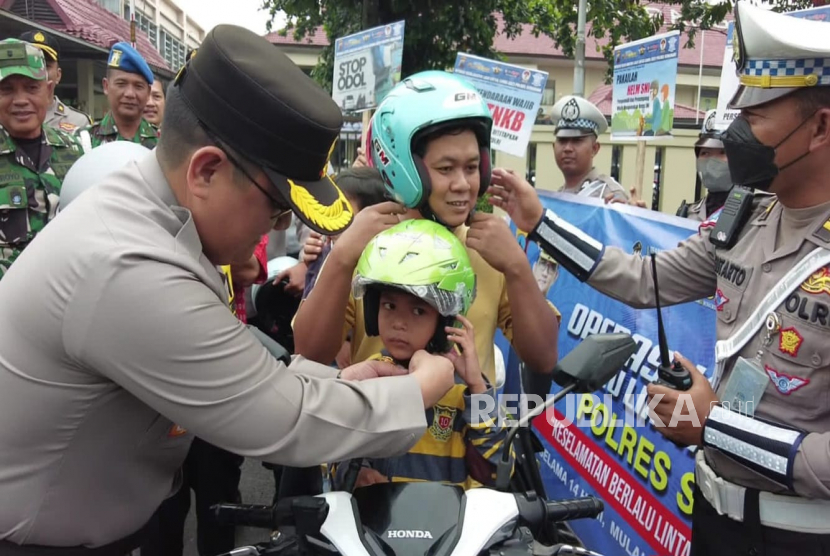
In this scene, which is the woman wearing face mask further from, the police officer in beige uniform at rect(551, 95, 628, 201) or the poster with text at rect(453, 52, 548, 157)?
the poster with text at rect(453, 52, 548, 157)

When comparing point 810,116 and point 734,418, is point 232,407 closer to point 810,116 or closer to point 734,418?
point 734,418

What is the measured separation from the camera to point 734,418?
6.31 ft

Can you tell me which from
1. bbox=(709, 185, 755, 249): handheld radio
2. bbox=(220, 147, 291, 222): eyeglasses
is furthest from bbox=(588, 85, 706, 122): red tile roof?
bbox=(220, 147, 291, 222): eyeglasses

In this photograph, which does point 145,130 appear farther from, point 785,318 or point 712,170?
point 785,318

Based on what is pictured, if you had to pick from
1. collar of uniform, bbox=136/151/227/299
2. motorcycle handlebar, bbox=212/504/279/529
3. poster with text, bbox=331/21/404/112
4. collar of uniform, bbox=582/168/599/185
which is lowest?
motorcycle handlebar, bbox=212/504/279/529

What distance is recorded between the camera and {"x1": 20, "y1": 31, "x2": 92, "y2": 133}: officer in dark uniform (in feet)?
16.7

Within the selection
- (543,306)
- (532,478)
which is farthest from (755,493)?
(543,306)

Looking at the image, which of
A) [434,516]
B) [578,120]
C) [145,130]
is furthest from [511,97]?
[434,516]

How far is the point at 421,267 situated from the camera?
1915 millimetres

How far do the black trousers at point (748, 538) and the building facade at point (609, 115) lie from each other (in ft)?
19.0

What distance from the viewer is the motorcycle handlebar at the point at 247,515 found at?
1.68 meters

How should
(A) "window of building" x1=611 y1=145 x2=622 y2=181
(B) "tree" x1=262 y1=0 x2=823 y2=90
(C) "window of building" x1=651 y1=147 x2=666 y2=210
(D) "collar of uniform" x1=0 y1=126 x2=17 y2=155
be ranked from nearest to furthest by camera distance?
(D) "collar of uniform" x1=0 y1=126 x2=17 y2=155
(C) "window of building" x1=651 y1=147 x2=666 y2=210
(B) "tree" x1=262 y1=0 x2=823 y2=90
(A) "window of building" x1=611 y1=145 x2=622 y2=181

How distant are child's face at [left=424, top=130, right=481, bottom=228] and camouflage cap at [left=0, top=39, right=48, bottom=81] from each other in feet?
10.4

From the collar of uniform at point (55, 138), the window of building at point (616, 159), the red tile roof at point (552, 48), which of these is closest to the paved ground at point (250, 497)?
the collar of uniform at point (55, 138)
